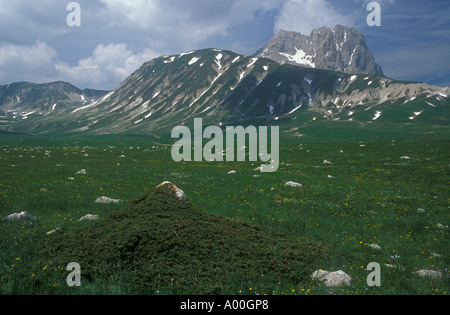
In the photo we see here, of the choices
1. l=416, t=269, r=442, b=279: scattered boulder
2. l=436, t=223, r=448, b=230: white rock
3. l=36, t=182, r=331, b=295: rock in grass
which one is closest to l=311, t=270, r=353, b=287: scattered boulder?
l=36, t=182, r=331, b=295: rock in grass

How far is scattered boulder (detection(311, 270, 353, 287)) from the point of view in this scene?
883 cm

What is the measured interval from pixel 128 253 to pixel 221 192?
602 inches

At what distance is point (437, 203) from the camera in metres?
20.2

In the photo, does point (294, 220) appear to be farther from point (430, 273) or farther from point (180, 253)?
point (180, 253)

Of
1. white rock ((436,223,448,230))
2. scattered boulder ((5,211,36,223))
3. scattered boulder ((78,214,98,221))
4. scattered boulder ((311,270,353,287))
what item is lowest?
scattered boulder ((311,270,353,287))

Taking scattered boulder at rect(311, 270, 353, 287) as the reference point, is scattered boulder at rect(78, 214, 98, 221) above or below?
above

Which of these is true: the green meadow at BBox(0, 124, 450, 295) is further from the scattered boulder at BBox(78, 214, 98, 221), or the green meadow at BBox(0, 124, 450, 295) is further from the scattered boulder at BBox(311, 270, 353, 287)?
the scattered boulder at BBox(78, 214, 98, 221)

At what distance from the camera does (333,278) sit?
905 centimetres

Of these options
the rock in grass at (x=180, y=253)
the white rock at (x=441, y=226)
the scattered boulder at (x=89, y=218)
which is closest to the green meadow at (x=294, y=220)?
the white rock at (x=441, y=226)

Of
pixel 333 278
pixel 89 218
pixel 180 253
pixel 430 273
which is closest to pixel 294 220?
pixel 333 278

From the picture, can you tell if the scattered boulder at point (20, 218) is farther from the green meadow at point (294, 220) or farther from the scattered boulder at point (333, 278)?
the scattered boulder at point (333, 278)
